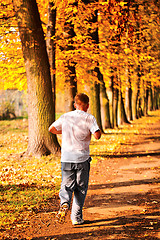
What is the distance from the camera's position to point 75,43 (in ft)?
54.5

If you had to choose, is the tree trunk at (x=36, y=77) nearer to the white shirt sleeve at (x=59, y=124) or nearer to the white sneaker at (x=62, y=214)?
the white shirt sleeve at (x=59, y=124)

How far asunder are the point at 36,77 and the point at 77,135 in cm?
647

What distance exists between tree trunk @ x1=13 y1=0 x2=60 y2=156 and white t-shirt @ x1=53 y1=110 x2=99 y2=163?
20.7 ft

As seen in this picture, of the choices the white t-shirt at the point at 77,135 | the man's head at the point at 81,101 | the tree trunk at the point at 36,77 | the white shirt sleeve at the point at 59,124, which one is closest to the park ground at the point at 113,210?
the white t-shirt at the point at 77,135

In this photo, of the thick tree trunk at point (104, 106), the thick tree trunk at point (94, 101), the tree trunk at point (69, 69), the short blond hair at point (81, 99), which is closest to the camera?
the short blond hair at point (81, 99)

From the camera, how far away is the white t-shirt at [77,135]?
17.0 ft

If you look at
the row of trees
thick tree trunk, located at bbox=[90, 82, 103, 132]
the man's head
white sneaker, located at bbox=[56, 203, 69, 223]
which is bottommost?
white sneaker, located at bbox=[56, 203, 69, 223]

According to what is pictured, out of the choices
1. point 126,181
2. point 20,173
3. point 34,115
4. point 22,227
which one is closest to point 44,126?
point 34,115

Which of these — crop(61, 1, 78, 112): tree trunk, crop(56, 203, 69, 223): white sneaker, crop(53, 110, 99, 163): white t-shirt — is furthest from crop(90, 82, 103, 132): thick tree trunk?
crop(56, 203, 69, 223): white sneaker

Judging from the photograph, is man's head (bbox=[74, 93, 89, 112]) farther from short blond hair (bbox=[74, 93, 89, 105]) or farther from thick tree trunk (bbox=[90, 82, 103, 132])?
thick tree trunk (bbox=[90, 82, 103, 132])

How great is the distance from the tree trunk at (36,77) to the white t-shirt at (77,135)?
631 centimetres

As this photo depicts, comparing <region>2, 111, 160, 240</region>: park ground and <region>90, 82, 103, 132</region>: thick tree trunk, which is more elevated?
<region>90, 82, 103, 132</region>: thick tree trunk

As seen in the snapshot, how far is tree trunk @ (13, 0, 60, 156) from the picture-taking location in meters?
11.2

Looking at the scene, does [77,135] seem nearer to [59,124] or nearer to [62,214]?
[59,124]
